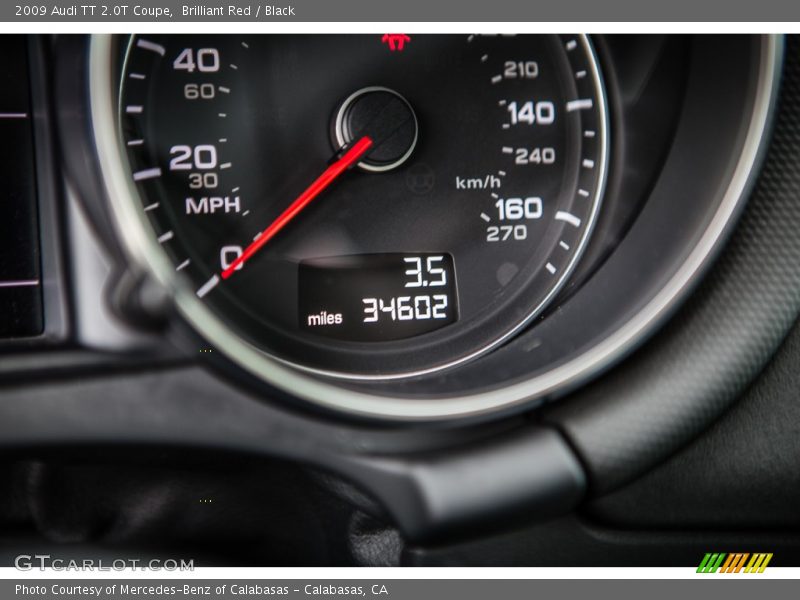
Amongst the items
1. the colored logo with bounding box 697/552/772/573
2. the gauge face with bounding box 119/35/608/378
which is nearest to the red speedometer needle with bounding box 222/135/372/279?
the gauge face with bounding box 119/35/608/378

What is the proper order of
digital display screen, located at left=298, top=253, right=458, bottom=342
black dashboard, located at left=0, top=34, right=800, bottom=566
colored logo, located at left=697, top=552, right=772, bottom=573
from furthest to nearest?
digital display screen, located at left=298, top=253, right=458, bottom=342
colored logo, located at left=697, top=552, right=772, bottom=573
black dashboard, located at left=0, top=34, right=800, bottom=566

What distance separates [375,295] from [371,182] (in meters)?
0.16

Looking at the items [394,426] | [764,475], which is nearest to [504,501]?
[394,426]

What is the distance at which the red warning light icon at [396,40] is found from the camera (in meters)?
1.32

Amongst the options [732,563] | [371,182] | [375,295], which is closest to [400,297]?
[375,295]

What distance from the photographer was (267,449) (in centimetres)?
103

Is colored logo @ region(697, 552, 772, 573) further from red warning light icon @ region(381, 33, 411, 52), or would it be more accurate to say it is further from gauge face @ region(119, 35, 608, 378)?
red warning light icon @ region(381, 33, 411, 52)

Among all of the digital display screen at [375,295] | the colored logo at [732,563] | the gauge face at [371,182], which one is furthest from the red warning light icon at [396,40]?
the colored logo at [732,563]

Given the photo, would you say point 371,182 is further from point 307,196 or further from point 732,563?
point 732,563

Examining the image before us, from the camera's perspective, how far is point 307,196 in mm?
1302

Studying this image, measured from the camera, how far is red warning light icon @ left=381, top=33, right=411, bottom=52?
4.32ft

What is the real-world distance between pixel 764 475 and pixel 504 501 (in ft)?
1.22
